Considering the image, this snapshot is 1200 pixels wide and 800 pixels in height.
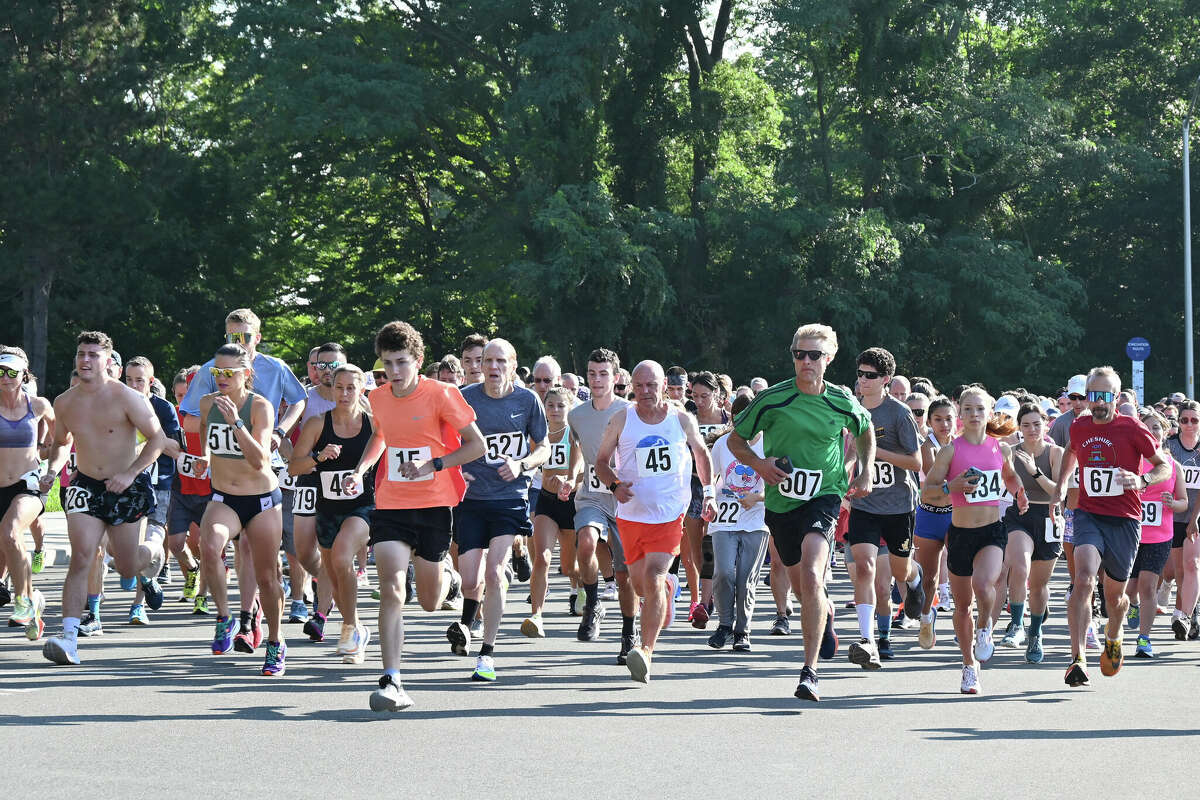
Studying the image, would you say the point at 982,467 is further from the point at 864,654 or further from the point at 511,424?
the point at 511,424

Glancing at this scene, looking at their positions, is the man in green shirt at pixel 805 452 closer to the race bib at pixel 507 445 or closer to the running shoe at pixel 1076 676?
the running shoe at pixel 1076 676

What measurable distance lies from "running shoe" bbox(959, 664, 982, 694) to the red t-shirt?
1.35m

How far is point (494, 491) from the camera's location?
1099 centimetres

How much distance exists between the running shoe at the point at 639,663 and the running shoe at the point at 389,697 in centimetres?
161

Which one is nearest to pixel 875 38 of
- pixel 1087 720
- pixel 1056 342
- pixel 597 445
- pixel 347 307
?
pixel 1056 342

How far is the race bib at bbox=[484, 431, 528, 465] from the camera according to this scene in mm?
11273

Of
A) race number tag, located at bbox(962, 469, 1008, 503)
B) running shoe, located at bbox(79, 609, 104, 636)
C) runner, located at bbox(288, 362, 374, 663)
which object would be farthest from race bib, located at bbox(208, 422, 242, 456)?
race number tag, located at bbox(962, 469, 1008, 503)

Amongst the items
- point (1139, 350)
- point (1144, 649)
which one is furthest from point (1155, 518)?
point (1139, 350)

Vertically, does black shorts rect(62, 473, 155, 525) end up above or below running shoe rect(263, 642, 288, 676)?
above

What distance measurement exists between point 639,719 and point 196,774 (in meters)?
2.59

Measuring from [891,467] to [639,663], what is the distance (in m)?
2.70

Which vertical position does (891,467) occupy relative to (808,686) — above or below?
above

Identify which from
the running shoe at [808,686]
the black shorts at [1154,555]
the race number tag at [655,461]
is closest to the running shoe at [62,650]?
the race number tag at [655,461]

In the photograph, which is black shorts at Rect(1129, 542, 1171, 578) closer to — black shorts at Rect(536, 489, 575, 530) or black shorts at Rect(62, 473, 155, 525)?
black shorts at Rect(536, 489, 575, 530)
